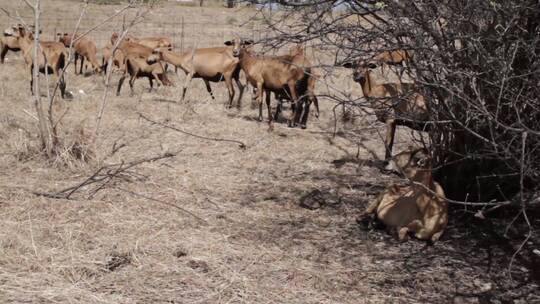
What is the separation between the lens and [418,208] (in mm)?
5020

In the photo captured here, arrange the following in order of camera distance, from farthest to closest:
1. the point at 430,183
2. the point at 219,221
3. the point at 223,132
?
the point at 223,132
the point at 219,221
the point at 430,183

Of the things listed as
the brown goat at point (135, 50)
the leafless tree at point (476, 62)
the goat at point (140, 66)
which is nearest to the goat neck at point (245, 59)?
the goat at point (140, 66)

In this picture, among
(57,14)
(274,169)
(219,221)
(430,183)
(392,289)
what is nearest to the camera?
(392,289)

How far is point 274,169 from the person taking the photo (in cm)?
754

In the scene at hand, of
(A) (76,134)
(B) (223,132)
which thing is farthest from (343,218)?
(B) (223,132)

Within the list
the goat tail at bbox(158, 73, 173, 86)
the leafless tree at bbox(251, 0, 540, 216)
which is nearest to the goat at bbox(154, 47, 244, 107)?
the goat tail at bbox(158, 73, 173, 86)

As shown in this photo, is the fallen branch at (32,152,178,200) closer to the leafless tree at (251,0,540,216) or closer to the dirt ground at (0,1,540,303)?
the dirt ground at (0,1,540,303)

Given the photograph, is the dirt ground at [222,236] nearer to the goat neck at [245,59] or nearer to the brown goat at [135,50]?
Result: the goat neck at [245,59]

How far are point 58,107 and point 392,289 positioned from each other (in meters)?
7.96

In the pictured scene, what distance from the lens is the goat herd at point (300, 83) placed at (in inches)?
198

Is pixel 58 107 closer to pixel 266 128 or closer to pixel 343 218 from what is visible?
pixel 266 128

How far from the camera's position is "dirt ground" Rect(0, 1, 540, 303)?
4113 mm

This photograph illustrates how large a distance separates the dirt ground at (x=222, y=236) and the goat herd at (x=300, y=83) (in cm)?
28

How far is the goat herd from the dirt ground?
0.93 ft
